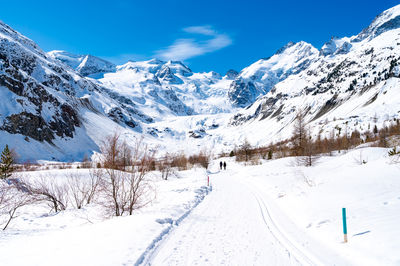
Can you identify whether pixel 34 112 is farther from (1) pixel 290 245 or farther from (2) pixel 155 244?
(1) pixel 290 245

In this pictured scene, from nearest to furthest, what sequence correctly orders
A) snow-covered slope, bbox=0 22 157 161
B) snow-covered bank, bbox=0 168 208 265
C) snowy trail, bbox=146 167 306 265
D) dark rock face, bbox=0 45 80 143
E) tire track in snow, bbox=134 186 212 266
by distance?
snow-covered bank, bbox=0 168 208 265
tire track in snow, bbox=134 186 212 266
snowy trail, bbox=146 167 306 265
snow-covered slope, bbox=0 22 157 161
dark rock face, bbox=0 45 80 143

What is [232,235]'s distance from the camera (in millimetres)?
8438

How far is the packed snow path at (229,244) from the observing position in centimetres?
645

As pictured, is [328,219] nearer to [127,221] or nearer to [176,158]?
[127,221]

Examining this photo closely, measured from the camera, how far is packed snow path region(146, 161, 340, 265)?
21.2ft

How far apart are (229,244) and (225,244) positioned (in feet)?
0.40

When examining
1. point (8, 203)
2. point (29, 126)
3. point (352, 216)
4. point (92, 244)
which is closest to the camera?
point (92, 244)

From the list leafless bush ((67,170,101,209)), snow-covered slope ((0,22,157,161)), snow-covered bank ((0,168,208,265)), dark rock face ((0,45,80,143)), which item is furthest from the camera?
dark rock face ((0,45,80,143))

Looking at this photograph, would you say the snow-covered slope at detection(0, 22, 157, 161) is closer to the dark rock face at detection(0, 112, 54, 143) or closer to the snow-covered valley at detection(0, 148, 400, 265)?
the dark rock face at detection(0, 112, 54, 143)

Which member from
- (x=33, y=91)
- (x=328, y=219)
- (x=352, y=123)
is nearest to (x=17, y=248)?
(x=328, y=219)

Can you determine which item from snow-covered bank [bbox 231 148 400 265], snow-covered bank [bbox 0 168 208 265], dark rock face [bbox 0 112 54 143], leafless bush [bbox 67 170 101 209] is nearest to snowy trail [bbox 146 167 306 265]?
snow-covered bank [bbox 0 168 208 265]

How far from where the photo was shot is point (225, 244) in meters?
7.59

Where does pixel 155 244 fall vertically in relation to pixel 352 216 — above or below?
below

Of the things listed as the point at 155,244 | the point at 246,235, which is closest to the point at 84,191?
the point at 155,244
